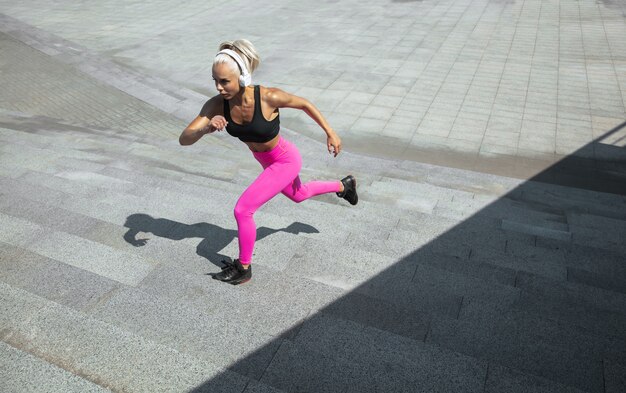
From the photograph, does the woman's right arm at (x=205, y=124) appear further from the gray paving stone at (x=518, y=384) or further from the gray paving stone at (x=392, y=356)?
the gray paving stone at (x=518, y=384)

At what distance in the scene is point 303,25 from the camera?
671 inches

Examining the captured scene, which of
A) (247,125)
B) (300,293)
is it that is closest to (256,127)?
(247,125)

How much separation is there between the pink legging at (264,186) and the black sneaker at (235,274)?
61 millimetres

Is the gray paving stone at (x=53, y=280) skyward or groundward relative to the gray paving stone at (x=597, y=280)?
skyward

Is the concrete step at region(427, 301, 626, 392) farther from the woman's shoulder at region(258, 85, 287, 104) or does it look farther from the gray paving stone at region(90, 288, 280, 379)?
the woman's shoulder at region(258, 85, 287, 104)

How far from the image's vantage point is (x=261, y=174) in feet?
12.4

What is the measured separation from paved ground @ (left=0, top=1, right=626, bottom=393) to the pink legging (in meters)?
0.37

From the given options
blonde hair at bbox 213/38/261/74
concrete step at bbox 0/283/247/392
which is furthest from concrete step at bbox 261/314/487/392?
blonde hair at bbox 213/38/261/74

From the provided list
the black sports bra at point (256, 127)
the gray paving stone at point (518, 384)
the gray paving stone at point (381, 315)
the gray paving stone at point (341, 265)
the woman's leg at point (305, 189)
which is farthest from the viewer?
the woman's leg at point (305, 189)

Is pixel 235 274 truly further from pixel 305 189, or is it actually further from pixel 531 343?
pixel 531 343

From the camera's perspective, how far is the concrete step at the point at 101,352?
2689 mm

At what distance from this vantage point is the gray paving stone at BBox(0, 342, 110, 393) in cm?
261

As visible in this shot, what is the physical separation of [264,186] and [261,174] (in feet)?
0.38

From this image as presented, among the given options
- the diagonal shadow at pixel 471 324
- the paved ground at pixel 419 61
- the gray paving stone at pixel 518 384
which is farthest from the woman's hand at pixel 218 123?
the paved ground at pixel 419 61
